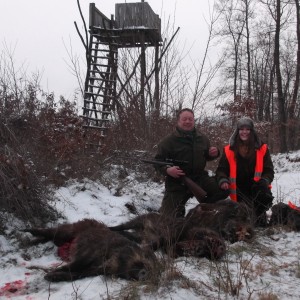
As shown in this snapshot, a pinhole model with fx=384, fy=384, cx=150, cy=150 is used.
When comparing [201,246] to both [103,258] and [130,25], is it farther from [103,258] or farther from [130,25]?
[130,25]

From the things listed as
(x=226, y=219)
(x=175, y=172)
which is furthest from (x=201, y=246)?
(x=175, y=172)

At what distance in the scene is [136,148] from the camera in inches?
319

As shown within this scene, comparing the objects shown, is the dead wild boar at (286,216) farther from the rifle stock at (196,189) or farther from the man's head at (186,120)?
the man's head at (186,120)

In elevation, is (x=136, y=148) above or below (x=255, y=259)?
above

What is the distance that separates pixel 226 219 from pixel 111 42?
23.8 ft

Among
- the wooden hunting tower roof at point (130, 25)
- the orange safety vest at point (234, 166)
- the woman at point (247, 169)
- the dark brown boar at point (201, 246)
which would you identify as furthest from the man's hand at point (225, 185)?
Result: the wooden hunting tower roof at point (130, 25)

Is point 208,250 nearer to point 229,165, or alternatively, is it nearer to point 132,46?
point 229,165

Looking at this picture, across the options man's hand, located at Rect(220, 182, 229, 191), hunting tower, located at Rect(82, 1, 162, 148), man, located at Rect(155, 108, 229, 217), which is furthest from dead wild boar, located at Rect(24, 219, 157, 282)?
hunting tower, located at Rect(82, 1, 162, 148)

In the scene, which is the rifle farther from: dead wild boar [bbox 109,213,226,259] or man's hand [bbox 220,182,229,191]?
dead wild boar [bbox 109,213,226,259]

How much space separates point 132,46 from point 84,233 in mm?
6452

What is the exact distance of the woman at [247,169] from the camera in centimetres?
502

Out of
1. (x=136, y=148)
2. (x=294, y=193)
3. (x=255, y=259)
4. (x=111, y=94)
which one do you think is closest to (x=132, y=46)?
(x=111, y=94)

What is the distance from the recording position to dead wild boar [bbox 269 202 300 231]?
442 centimetres

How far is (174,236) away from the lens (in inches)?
151
